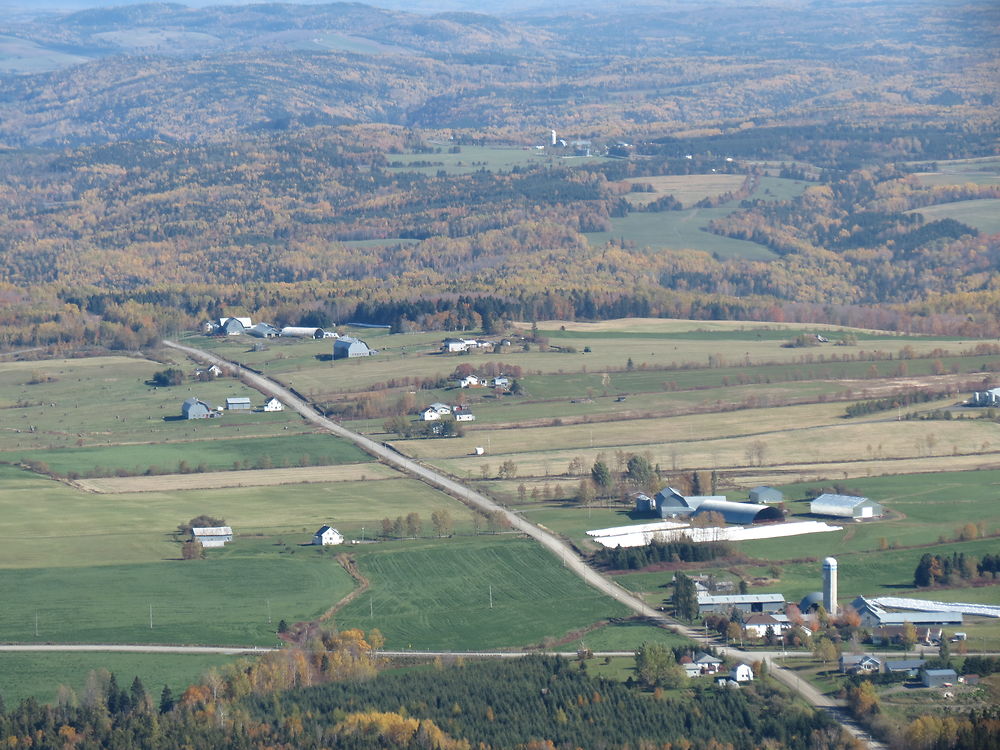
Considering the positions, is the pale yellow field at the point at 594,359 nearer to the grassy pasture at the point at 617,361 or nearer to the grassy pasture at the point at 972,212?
the grassy pasture at the point at 617,361

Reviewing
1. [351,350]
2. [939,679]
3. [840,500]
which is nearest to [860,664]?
[939,679]

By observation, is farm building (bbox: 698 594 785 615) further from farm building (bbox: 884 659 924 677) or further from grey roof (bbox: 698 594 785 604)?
farm building (bbox: 884 659 924 677)

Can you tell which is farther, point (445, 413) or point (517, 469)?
point (445, 413)

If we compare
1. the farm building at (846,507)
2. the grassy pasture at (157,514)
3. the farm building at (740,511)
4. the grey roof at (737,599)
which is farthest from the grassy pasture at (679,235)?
the grey roof at (737,599)

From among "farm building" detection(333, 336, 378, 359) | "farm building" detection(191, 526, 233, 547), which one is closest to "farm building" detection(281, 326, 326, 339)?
"farm building" detection(333, 336, 378, 359)

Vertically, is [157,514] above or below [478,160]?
below

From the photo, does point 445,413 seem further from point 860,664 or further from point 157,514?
point 860,664
